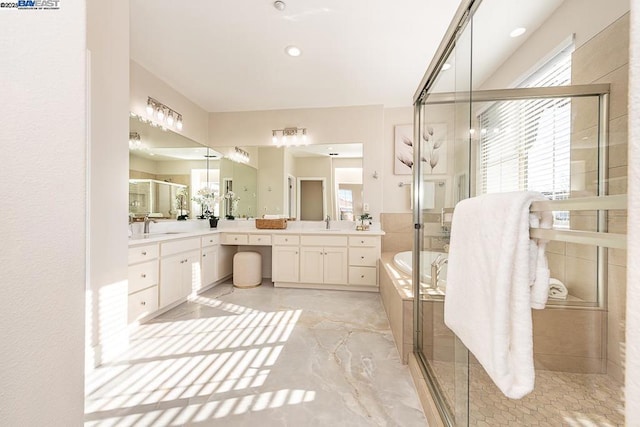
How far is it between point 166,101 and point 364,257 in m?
3.05

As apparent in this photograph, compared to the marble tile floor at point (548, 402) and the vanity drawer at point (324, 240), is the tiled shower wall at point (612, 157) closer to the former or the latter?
the marble tile floor at point (548, 402)

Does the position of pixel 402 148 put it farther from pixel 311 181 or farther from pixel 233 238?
pixel 233 238

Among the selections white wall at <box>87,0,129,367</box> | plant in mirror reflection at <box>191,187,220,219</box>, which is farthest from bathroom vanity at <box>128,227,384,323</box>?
white wall at <box>87,0,129,367</box>

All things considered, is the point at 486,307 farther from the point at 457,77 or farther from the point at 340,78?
the point at 340,78

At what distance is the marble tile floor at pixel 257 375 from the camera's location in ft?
4.33

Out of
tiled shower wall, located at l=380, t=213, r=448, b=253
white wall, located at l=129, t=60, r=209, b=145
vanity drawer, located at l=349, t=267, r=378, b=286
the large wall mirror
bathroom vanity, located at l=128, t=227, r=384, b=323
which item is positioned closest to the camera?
white wall, located at l=129, t=60, r=209, b=145

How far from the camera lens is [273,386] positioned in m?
1.53

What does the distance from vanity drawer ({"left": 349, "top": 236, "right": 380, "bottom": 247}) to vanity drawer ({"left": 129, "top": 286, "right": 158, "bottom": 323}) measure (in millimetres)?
2154

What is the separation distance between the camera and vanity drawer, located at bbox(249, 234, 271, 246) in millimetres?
3570

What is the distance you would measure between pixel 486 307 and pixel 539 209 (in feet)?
0.99

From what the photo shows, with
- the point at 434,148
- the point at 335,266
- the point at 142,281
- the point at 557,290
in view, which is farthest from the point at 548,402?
the point at 142,281

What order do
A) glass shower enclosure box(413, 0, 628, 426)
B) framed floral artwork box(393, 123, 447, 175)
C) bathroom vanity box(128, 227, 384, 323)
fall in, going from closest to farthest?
glass shower enclosure box(413, 0, 628, 426) → framed floral artwork box(393, 123, 447, 175) → bathroom vanity box(128, 227, 384, 323)

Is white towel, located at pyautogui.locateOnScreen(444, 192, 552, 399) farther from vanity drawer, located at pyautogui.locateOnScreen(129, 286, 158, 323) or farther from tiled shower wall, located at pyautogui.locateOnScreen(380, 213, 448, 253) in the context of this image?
tiled shower wall, located at pyautogui.locateOnScreen(380, 213, 448, 253)

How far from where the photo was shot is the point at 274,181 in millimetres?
4039
